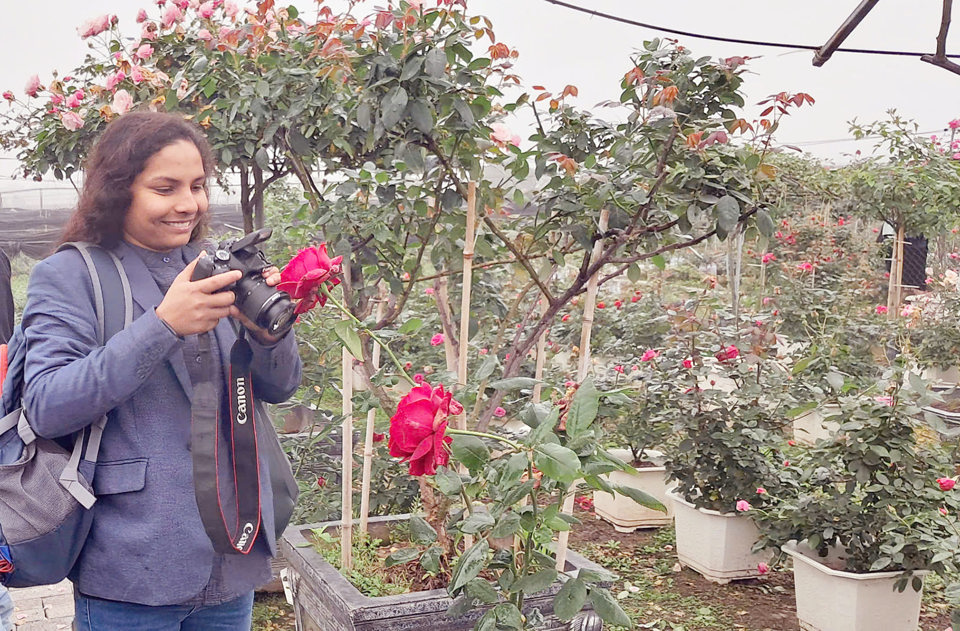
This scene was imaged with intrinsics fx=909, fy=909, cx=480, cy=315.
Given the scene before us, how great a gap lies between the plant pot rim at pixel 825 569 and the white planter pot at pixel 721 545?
26cm

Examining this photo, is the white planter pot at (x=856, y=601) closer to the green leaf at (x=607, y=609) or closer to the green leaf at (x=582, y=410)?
the green leaf at (x=607, y=609)

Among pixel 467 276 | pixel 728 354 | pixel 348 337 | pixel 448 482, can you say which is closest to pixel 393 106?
pixel 467 276

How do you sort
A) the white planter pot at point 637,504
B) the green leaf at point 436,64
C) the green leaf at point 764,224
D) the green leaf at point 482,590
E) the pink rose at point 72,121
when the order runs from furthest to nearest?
1. the white planter pot at point 637,504
2. the pink rose at point 72,121
3. the green leaf at point 764,224
4. the green leaf at point 436,64
5. the green leaf at point 482,590

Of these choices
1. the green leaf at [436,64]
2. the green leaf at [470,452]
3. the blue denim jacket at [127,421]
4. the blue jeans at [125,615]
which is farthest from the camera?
the green leaf at [436,64]

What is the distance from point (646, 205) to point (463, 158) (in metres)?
0.42

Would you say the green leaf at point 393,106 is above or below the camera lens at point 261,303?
above

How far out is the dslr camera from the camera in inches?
49.8


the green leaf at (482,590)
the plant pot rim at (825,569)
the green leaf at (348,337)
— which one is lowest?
the plant pot rim at (825,569)

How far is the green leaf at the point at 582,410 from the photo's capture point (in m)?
1.38

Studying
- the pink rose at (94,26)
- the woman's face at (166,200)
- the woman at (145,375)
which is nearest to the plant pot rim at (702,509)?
the woman at (145,375)

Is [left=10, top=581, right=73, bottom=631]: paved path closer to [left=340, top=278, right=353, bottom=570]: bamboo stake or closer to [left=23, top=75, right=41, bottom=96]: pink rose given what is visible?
[left=340, top=278, right=353, bottom=570]: bamboo stake

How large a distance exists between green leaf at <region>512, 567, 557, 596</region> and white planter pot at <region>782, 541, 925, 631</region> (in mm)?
1343

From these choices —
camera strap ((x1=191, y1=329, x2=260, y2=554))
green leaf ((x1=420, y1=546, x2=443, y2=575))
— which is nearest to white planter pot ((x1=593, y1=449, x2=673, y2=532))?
green leaf ((x1=420, y1=546, x2=443, y2=575))

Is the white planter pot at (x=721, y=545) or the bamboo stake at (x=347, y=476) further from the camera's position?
the white planter pot at (x=721, y=545)
